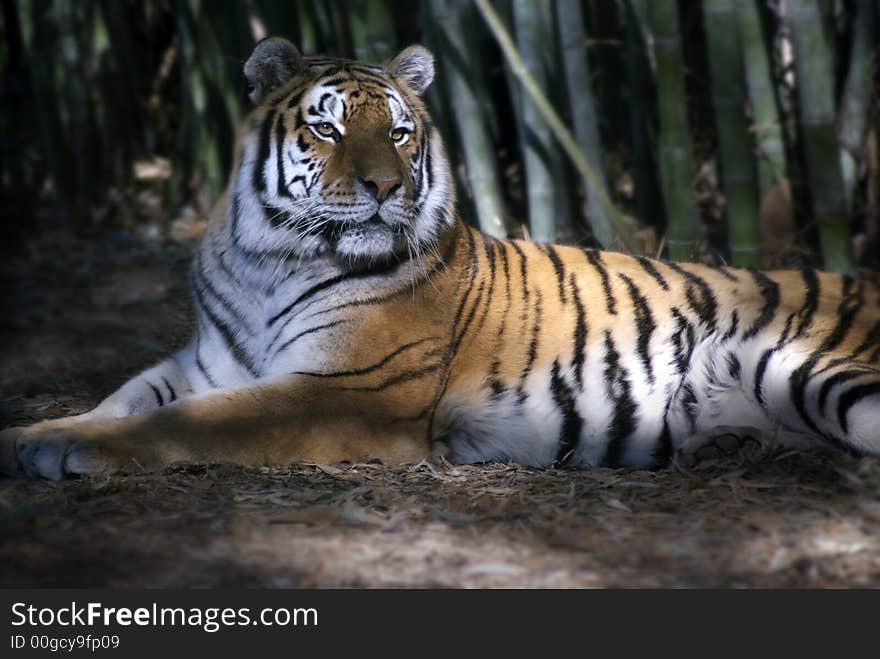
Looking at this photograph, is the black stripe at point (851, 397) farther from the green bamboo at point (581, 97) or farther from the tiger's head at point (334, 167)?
the green bamboo at point (581, 97)

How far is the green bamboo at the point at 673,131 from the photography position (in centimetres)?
503

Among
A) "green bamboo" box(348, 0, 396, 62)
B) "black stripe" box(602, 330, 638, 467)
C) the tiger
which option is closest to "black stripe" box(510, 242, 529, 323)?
the tiger

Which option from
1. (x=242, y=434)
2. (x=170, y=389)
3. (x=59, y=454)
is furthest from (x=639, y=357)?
(x=59, y=454)

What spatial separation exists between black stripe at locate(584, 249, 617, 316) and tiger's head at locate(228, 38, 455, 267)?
594 millimetres

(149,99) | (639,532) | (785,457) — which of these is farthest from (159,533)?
(149,99)

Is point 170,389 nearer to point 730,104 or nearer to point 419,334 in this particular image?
point 419,334

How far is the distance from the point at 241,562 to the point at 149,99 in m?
8.91

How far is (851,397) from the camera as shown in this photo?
3434 mm

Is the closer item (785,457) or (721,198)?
(785,457)

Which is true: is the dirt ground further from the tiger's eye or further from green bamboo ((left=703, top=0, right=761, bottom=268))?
green bamboo ((left=703, top=0, right=761, bottom=268))

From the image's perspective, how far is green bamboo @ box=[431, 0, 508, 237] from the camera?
5.73m

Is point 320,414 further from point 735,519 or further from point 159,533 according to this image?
point 735,519

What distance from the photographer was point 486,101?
699 cm

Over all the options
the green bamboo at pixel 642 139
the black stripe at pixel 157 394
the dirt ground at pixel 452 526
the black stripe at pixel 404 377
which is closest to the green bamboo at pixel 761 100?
the green bamboo at pixel 642 139
